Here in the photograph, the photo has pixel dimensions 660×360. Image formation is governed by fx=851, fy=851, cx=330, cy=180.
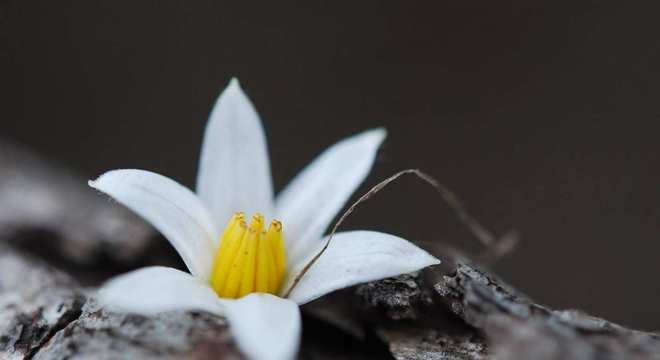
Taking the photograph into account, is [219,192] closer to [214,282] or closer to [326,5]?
[214,282]

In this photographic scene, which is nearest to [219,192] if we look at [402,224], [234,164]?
[234,164]

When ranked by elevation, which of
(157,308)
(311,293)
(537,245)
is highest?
(537,245)

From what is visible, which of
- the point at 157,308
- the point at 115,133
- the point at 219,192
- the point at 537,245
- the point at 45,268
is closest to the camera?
the point at 157,308

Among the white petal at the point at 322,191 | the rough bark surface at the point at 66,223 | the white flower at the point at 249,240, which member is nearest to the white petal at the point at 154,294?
the white flower at the point at 249,240

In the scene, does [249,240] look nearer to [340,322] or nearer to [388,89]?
[340,322]

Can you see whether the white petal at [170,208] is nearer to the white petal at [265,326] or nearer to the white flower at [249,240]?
the white flower at [249,240]
